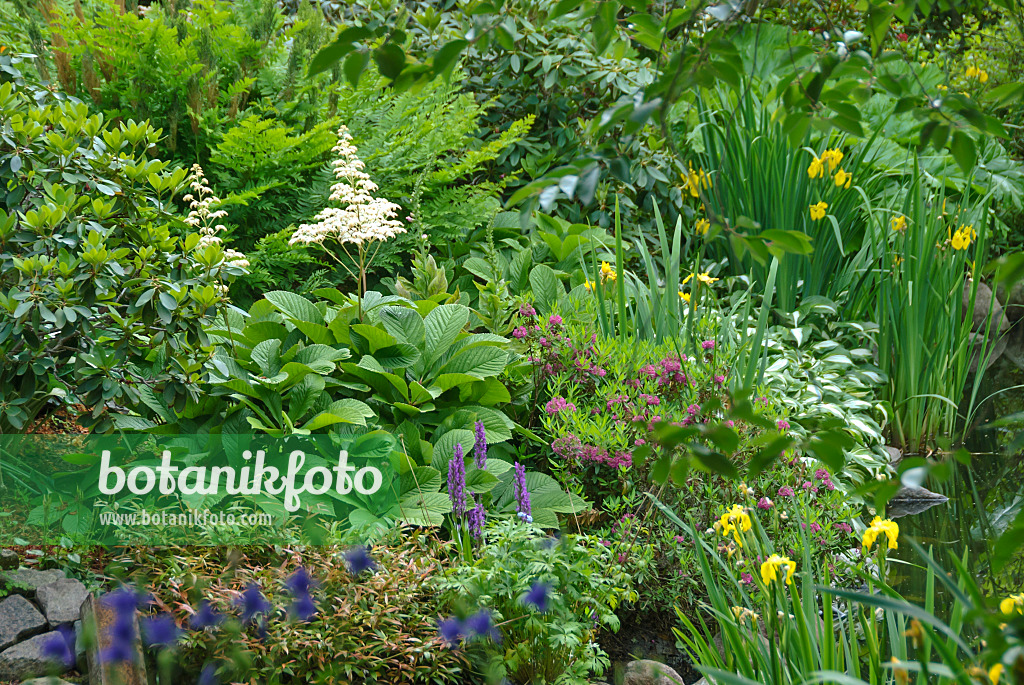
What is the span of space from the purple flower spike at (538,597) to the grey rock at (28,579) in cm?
130

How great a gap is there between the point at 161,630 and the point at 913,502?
3.09 metres

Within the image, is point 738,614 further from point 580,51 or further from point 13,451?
point 580,51

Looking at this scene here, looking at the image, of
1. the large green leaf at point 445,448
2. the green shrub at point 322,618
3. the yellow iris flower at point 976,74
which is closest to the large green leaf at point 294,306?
the large green leaf at point 445,448

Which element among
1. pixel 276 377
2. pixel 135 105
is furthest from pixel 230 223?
pixel 276 377

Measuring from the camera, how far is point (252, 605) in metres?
1.56

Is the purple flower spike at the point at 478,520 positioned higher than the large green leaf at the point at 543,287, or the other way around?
the large green leaf at the point at 543,287

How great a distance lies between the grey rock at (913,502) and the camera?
10.7ft

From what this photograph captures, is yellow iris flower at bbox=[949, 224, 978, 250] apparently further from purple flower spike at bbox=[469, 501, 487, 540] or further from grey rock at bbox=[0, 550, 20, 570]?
grey rock at bbox=[0, 550, 20, 570]

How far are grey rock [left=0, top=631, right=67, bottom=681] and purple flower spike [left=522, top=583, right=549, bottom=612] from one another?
1.13 m

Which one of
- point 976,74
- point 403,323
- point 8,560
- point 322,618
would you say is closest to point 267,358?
point 403,323

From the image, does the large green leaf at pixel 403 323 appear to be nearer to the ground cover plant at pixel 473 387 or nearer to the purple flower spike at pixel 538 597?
the ground cover plant at pixel 473 387

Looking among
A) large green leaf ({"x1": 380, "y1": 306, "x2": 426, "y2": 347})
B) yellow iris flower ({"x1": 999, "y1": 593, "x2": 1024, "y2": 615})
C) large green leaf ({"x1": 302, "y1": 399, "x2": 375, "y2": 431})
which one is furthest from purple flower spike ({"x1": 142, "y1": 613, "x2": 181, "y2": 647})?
yellow iris flower ({"x1": 999, "y1": 593, "x2": 1024, "y2": 615})

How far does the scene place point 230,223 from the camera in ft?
12.7

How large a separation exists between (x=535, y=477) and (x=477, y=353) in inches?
20.3
